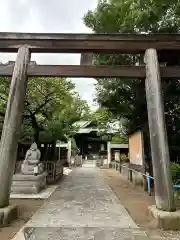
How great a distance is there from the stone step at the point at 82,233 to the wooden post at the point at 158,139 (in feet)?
3.45

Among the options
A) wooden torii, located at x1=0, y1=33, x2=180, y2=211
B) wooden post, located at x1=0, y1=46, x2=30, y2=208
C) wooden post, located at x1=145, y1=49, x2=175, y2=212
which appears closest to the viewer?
wooden post, located at x1=145, y1=49, x2=175, y2=212

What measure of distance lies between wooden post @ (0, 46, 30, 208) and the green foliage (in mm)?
7838

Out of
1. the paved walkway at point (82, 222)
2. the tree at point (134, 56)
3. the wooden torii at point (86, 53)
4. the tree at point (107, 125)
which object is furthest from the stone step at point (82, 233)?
the tree at point (107, 125)

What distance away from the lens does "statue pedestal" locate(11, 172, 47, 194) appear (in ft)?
34.3

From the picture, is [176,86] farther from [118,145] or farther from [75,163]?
[75,163]

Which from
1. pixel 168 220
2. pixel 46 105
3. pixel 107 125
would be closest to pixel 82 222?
pixel 168 220

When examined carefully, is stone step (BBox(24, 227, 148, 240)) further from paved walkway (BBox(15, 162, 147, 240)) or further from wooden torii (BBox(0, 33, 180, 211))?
wooden torii (BBox(0, 33, 180, 211))

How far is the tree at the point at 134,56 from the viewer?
11.2 meters

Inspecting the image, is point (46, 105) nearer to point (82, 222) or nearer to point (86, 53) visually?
point (86, 53)

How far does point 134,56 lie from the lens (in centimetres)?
1291

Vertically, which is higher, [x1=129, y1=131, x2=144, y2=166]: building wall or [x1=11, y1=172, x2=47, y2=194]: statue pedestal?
[x1=129, y1=131, x2=144, y2=166]: building wall

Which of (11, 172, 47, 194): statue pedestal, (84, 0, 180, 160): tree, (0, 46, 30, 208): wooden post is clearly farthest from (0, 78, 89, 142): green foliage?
(0, 46, 30, 208): wooden post

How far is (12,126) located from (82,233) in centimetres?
324

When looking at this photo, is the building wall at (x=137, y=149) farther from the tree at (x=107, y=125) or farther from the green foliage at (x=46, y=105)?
the tree at (x=107, y=125)
